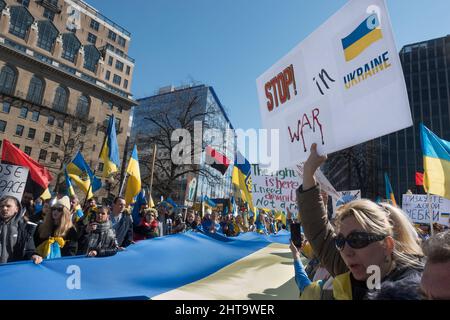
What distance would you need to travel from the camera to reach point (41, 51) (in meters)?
47.8

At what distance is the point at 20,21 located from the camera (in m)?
45.9

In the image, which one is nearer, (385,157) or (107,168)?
(107,168)

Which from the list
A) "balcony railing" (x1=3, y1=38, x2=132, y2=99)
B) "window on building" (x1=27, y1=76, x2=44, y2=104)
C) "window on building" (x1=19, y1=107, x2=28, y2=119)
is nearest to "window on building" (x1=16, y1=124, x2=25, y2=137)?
"window on building" (x1=19, y1=107, x2=28, y2=119)

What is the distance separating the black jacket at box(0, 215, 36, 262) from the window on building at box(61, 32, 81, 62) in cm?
5514

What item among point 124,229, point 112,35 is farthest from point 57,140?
point 124,229

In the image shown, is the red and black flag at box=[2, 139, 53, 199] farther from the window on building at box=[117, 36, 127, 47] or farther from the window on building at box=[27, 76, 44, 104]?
the window on building at box=[117, 36, 127, 47]

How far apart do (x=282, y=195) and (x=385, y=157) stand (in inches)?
2554

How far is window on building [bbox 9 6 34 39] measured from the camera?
148 ft

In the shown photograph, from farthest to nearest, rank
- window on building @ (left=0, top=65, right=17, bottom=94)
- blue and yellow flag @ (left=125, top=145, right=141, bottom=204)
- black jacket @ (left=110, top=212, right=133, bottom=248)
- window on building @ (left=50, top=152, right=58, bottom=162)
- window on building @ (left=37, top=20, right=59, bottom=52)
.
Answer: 1. window on building @ (left=37, top=20, right=59, bottom=52)
2. window on building @ (left=50, top=152, right=58, bottom=162)
3. window on building @ (left=0, top=65, right=17, bottom=94)
4. blue and yellow flag @ (left=125, top=145, right=141, bottom=204)
5. black jacket @ (left=110, top=212, right=133, bottom=248)

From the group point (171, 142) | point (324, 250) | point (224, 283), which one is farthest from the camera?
point (171, 142)

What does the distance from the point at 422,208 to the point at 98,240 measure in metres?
7.74
